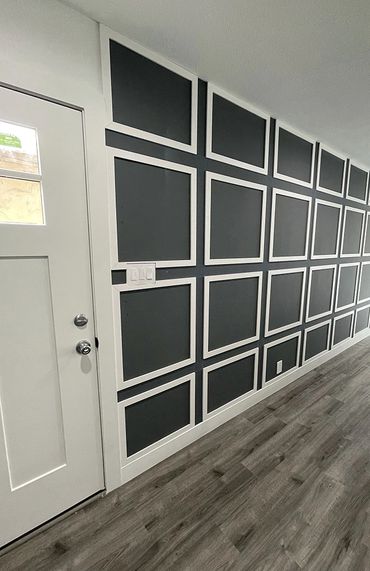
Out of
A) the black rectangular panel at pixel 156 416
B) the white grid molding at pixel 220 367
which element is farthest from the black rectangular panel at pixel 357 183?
the black rectangular panel at pixel 156 416

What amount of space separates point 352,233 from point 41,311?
364cm

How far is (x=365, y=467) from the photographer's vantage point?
169cm

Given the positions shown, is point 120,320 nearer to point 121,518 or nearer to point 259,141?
point 121,518

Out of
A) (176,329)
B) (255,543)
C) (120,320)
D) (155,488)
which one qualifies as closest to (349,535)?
(255,543)

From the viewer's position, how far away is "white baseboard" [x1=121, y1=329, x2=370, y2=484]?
1617mm

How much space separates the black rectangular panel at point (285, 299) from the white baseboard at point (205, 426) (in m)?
0.62

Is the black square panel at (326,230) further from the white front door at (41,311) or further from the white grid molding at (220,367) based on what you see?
the white front door at (41,311)

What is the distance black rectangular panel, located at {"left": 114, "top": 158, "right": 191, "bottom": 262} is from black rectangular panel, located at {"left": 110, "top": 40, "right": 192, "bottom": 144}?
0.73 ft

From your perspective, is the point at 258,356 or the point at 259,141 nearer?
the point at 259,141

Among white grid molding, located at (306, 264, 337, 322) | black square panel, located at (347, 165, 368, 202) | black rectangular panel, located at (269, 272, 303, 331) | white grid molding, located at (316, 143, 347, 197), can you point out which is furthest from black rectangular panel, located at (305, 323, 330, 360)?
black square panel, located at (347, 165, 368, 202)

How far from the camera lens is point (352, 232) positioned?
3.27m

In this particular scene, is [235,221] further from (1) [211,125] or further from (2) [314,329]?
(2) [314,329]

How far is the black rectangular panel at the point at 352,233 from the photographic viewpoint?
3.14 metres

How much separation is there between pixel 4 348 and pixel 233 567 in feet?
4.74
